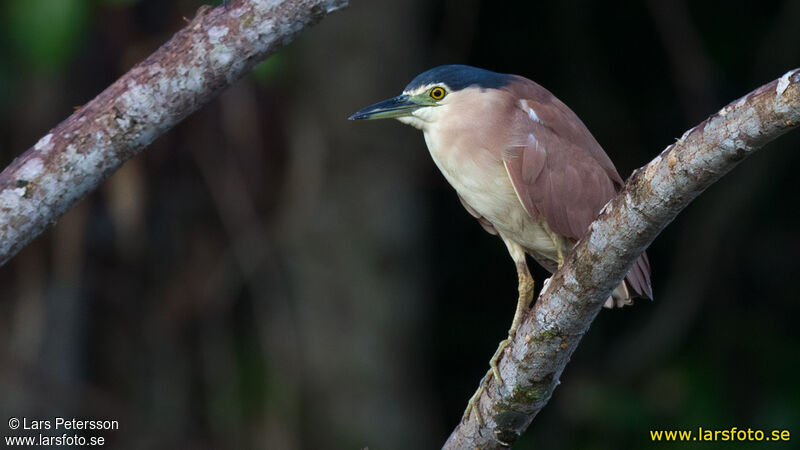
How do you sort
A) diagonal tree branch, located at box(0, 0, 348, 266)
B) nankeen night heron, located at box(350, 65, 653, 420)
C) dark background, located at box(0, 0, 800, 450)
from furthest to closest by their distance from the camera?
dark background, located at box(0, 0, 800, 450) < nankeen night heron, located at box(350, 65, 653, 420) < diagonal tree branch, located at box(0, 0, 348, 266)

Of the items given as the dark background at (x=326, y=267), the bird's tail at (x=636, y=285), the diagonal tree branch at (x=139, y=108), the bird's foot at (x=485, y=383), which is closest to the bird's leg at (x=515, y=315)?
the bird's foot at (x=485, y=383)

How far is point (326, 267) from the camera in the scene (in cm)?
436

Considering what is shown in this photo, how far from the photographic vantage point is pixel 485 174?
2518 mm

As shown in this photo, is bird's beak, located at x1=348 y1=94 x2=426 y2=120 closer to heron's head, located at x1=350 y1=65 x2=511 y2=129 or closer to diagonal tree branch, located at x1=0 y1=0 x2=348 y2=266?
heron's head, located at x1=350 y1=65 x2=511 y2=129

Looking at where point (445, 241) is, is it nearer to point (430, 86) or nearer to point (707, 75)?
point (707, 75)

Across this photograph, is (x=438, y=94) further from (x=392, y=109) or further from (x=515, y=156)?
(x=515, y=156)

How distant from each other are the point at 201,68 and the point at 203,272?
106 inches

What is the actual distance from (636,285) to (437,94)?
2.57ft

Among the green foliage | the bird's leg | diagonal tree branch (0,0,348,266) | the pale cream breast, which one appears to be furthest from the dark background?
diagonal tree branch (0,0,348,266)

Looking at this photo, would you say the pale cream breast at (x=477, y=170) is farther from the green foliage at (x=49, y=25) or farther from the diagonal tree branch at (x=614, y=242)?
the green foliage at (x=49, y=25)

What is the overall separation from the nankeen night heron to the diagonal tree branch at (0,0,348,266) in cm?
55

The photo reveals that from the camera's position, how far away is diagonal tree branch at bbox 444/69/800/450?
4.90 ft

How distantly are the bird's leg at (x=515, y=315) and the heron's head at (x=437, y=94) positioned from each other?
0.48 m

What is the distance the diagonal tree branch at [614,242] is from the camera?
1494 mm
